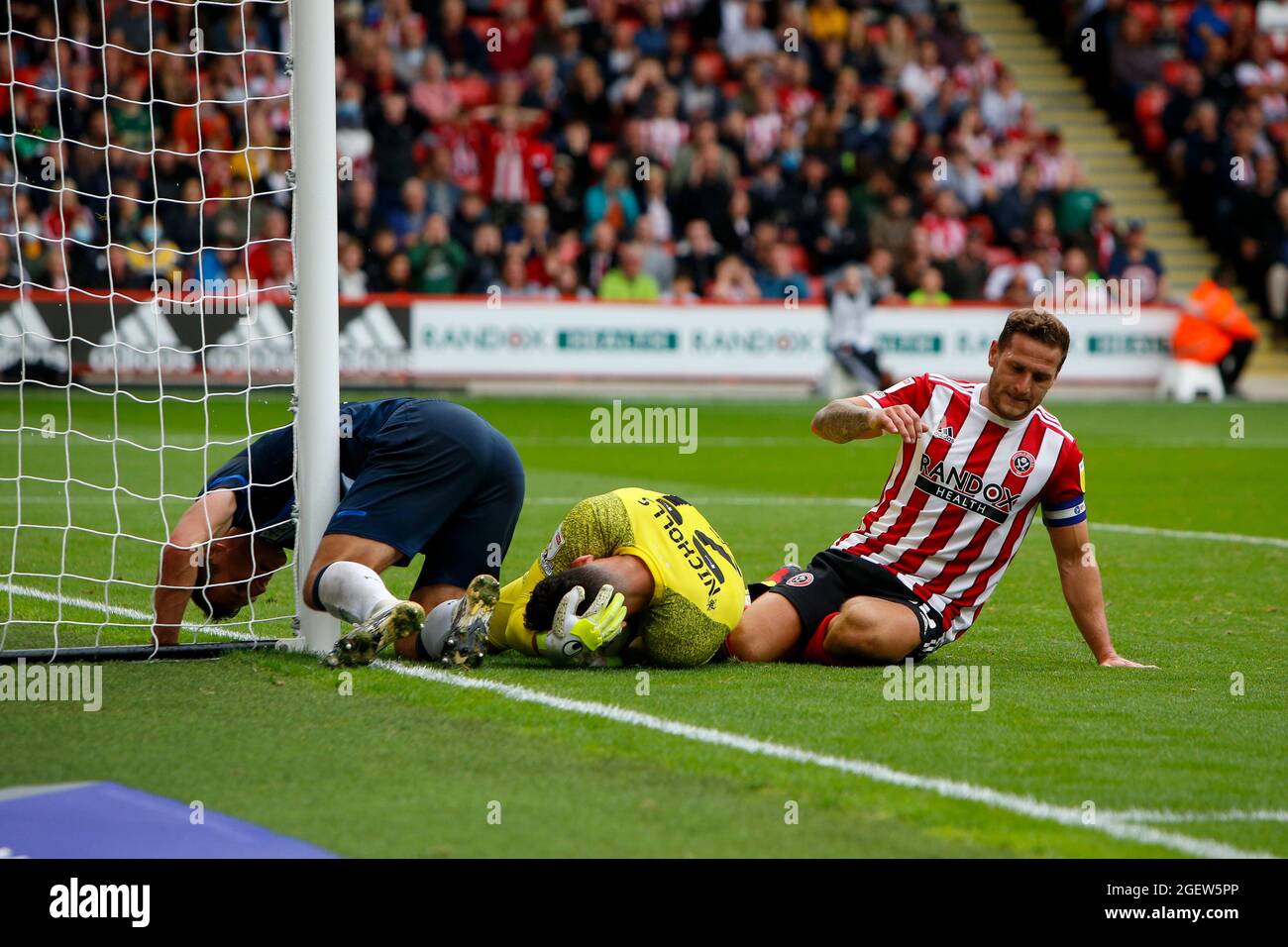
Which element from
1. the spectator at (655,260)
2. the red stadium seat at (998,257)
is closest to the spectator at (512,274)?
the spectator at (655,260)

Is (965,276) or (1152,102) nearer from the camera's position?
(965,276)

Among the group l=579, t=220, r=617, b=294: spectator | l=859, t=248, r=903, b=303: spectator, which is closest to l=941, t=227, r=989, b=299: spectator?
l=859, t=248, r=903, b=303: spectator

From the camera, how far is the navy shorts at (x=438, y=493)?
5895 millimetres

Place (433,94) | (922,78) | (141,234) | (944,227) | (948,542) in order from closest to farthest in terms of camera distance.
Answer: (948,542) < (141,234) < (433,94) < (944,227) < (922,78)

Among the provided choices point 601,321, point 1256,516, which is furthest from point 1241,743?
point 601,321

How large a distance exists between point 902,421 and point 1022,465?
26.4 inches

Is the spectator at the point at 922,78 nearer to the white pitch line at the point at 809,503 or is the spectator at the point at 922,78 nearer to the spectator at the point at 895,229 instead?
the spectator at the point at 895,229

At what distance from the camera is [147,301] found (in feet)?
56.0

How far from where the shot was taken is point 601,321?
70.3ft

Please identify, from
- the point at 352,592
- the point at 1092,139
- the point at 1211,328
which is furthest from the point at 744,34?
the point at 352,592

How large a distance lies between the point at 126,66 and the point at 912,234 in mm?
10576

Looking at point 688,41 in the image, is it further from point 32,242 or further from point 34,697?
point 34,697

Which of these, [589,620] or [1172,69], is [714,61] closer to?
[1172,69]

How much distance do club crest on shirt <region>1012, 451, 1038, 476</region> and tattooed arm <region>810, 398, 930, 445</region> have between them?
1.60 feet
